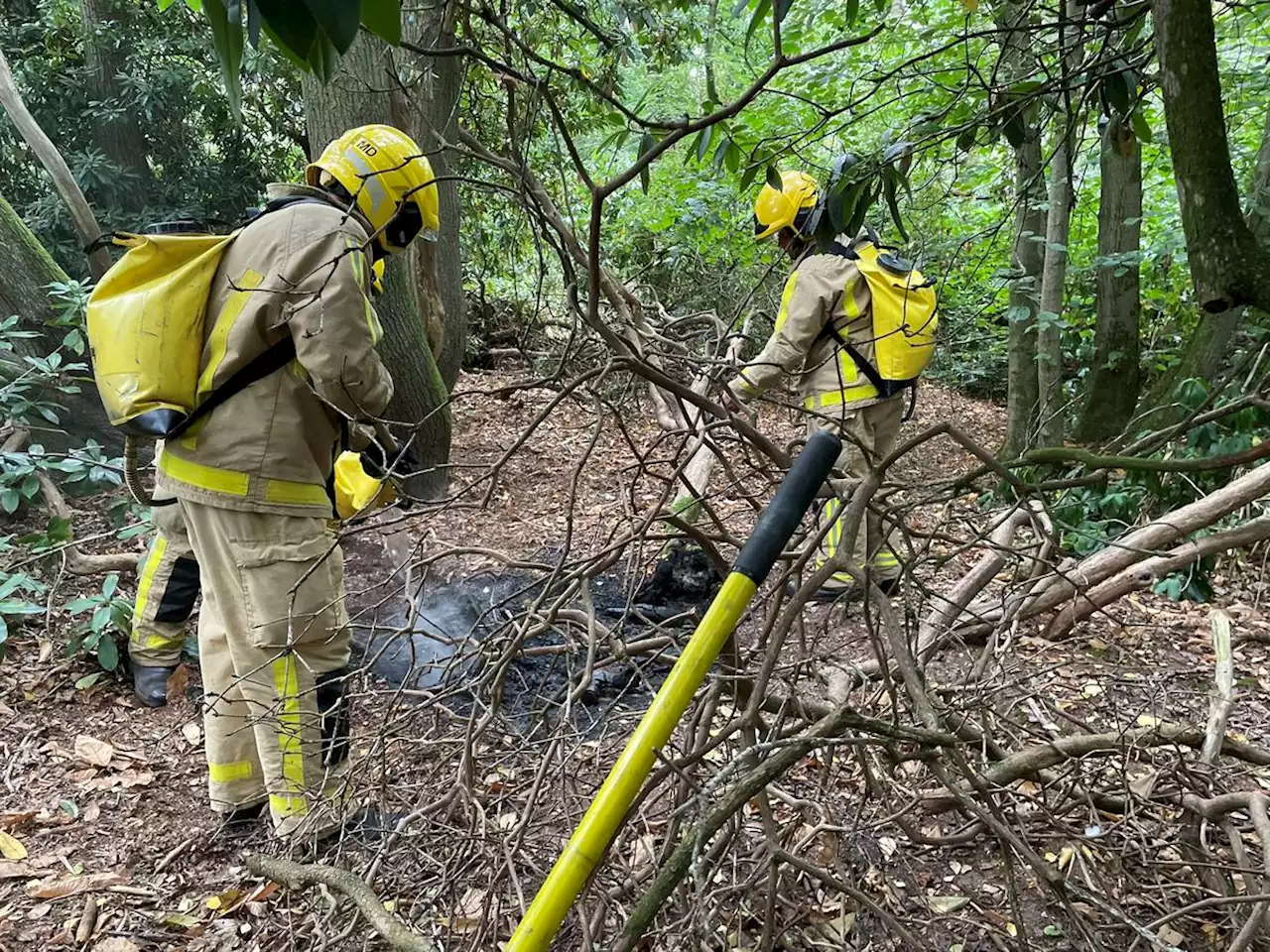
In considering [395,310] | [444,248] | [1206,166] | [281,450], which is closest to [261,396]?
[281,450]

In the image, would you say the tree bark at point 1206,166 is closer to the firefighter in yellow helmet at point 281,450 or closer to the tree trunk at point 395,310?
the firefighter in yellow helmet at point 281,450

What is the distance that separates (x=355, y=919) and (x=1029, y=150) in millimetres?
5433

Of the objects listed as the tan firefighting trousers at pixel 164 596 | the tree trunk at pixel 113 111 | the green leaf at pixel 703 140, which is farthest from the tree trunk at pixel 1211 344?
the tree trunk at pixel 113 111

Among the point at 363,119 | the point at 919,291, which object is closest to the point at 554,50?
the point at 363,119

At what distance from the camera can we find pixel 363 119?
4645 millimetres

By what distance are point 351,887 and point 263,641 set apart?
1.06 meters

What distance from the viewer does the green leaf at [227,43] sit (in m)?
0.83

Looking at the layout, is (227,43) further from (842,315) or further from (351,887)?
(842,315)

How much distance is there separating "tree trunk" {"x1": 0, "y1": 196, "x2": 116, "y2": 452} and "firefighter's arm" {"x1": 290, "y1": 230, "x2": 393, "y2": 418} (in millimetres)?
2706

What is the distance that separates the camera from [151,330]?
7.49 feet

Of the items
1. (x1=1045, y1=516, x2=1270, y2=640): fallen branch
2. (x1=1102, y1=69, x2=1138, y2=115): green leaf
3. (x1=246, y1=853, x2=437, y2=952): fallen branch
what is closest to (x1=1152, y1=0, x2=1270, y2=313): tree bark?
(x1=1102, y1=69, x2=1138, y2=115): green leaf

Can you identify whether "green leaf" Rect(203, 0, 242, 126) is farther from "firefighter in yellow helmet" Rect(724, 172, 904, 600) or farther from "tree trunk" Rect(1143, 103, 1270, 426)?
"tree trunk" Rect(1143, 103, 1270, 426)

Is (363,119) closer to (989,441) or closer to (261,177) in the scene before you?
(261,177)

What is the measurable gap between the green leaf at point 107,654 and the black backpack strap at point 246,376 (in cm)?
148
